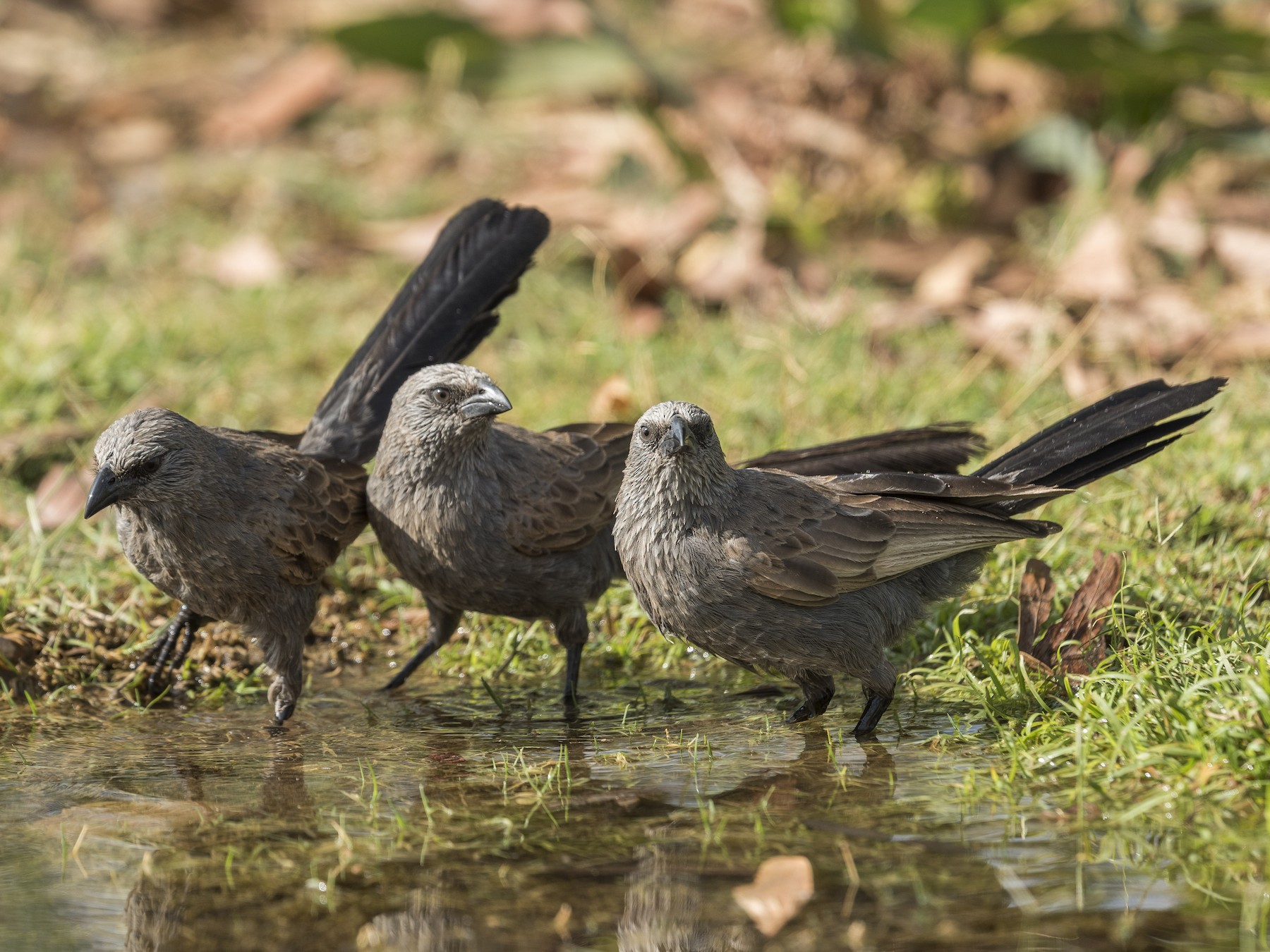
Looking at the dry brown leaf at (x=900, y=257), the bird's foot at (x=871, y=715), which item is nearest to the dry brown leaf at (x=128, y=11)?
the dry brown leaf at (x=900, y=257)

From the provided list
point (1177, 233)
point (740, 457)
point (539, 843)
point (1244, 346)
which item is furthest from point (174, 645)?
point (1177, 233)

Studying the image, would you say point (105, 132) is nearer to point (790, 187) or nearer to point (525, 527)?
point (790, 187)

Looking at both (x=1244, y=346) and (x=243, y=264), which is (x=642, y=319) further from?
(x=1244, y=346)

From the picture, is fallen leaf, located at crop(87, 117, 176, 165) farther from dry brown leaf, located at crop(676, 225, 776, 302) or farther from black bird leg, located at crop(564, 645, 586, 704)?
black bird leg, located at crop(564, 645, 586, 704)

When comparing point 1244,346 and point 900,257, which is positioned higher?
point 900,257

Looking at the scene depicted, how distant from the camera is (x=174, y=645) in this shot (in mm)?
5176

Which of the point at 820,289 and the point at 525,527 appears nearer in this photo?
the point at 525,527

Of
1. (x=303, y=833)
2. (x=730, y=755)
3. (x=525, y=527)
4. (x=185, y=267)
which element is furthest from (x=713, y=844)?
(x=185, y=267)

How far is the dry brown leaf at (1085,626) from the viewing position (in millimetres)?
4504

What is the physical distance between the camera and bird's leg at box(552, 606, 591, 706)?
16.9ft

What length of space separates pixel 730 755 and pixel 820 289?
459cm

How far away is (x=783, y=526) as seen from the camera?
459 centimetres

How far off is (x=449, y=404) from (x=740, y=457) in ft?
6.00

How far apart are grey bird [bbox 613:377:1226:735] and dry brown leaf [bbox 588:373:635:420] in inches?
75.3
